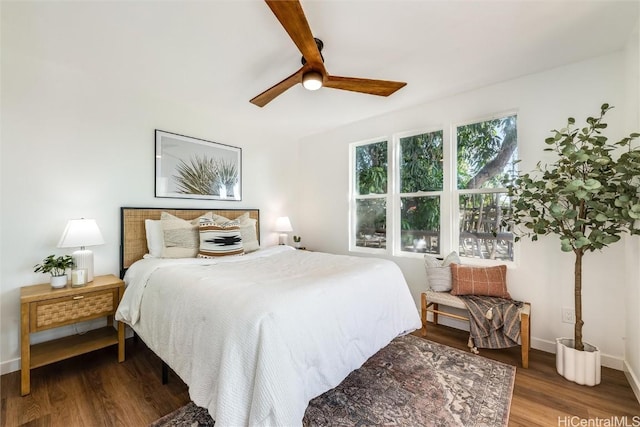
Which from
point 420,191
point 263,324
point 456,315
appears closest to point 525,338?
point 456,315

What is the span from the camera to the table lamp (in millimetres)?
2111

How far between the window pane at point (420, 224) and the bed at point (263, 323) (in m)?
1.14

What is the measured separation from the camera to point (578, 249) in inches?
79.6

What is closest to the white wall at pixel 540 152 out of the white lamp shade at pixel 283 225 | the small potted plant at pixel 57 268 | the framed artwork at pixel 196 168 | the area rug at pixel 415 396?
the area rug at pixel 415 396

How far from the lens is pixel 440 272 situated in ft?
9.07

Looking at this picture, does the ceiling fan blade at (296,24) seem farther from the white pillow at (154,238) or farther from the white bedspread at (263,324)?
the white pillow at (154,238)

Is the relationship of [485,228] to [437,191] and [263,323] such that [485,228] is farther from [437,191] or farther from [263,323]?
[263,323]

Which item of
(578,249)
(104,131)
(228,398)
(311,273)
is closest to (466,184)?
(578,249)

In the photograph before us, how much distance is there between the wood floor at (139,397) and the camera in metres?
1.63

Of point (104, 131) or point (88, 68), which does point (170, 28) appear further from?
point (104, 131)

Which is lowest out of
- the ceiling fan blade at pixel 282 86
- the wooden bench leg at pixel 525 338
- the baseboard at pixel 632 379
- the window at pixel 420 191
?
the baseboard at pixel 632 379

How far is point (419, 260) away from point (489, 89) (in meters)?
1.98

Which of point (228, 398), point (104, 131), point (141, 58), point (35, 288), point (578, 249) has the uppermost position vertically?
point (141, 58)

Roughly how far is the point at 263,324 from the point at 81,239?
190cm
